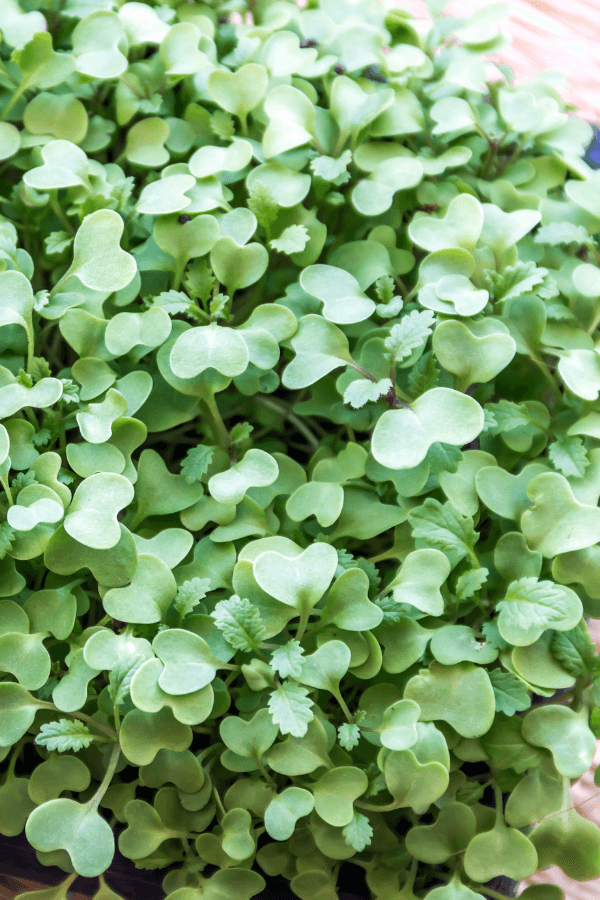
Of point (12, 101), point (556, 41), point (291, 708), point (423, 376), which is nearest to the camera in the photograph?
point (291, 708)

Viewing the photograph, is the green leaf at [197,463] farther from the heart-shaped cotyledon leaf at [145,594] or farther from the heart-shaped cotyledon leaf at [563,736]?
the heart-shaped cotyledon leaf at [563,736]

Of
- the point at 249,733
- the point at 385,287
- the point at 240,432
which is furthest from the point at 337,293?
the point at 249,733

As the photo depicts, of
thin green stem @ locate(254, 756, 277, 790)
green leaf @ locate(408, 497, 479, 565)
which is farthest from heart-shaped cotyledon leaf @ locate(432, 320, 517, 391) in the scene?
thin green stem @ locate(254, 756, 277, 790)

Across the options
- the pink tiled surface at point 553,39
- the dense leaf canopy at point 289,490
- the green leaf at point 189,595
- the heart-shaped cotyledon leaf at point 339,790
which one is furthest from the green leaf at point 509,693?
the pink tiled surface at point 553,39

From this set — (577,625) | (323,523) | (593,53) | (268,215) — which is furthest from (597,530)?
(593,53)

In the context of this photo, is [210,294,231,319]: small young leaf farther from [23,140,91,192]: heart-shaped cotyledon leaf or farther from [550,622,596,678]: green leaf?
[550,622,596,678]: green leaf

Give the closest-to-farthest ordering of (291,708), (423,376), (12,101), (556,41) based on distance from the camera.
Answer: (291,708), (423,376), (12,101), (556,41)

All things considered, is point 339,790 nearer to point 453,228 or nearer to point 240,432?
point 240,432
